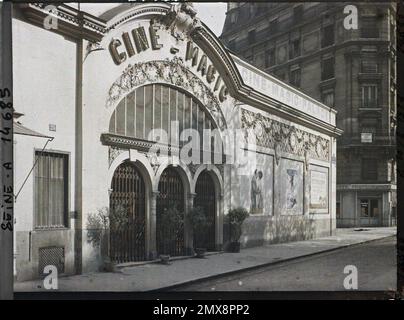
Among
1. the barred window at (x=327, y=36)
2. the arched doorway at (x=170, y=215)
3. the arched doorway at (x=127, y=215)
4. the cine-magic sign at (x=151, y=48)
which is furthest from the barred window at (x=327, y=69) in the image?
the arched doorway at (x=127, y=215)

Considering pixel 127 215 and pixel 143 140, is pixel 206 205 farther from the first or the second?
pixel 143 140

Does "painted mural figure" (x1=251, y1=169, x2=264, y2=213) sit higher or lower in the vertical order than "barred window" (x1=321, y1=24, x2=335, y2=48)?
lower

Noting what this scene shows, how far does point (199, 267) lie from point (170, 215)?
1.16m

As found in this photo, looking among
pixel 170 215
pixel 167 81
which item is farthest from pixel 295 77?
pixel 170 215

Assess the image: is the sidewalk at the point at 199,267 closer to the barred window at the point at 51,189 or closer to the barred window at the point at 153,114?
the barred window at the point at 51,189

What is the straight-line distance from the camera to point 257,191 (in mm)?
8555

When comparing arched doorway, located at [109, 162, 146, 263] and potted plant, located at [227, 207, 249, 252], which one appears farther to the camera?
potted plant, located at [227, 207, 249, 252]

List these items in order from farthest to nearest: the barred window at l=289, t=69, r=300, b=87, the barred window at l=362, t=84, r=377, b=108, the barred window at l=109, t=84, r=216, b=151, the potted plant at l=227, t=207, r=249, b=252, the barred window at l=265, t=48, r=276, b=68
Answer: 1. the barred window at l=289, t=69, r=300, b=87
2. the barred window at l=265, t=48, r=276, b=68
3. the barred window at l=109, t=84, r=216, b=151
4. the potted plant at l=227, t=207, r=249, b=252
5. the barred window at l=362, t=84, r=377, b=108

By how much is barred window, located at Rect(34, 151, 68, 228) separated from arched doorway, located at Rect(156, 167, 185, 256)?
5.77ft

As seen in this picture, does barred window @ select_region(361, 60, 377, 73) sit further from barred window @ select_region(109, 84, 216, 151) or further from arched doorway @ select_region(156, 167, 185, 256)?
arched doorway @ select_region(156, 167, 185, 256)

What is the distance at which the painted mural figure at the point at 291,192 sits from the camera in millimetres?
8547

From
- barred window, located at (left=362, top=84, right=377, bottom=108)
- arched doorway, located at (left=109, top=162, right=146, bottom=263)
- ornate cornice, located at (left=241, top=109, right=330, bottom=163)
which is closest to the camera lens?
arched doorway, located at (left=109, top=162, right=146, bottom=263)

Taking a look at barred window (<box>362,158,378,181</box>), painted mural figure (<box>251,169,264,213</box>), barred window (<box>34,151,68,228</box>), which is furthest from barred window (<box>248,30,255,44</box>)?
barred window (<box>34,151,68,228</box>)

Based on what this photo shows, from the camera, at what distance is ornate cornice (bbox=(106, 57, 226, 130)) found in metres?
8.18
